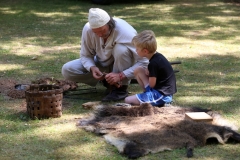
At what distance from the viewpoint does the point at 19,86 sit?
559cm

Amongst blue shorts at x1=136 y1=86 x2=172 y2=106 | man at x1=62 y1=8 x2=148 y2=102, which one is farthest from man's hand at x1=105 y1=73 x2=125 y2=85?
blue shorts at x1=136 y1=86 x2=172 y2=106

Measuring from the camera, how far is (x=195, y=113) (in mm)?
4340

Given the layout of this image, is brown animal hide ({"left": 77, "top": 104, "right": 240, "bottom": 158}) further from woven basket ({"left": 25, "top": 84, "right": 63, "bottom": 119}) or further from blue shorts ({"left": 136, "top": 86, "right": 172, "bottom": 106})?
woven basket ({"left": 25, "top": 84, "right": 63, "bottom": 119})

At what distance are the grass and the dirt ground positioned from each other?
0.15 metres

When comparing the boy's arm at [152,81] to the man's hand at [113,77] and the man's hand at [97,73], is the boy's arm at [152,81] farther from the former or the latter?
the man's hand at [97,73]

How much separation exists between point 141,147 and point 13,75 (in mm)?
3014

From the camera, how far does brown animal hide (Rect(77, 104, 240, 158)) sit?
3801 mm

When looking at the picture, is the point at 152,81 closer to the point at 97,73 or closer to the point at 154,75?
the point at 154,75

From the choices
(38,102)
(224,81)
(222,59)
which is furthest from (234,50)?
(38,102)

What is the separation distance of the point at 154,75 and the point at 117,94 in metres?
0.70

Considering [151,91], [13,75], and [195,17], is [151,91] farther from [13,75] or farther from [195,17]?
[195,17]

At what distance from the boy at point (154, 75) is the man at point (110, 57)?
0.36 m

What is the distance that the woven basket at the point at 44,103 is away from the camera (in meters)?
4.43

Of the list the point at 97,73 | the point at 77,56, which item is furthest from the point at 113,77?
the point at 77,56
